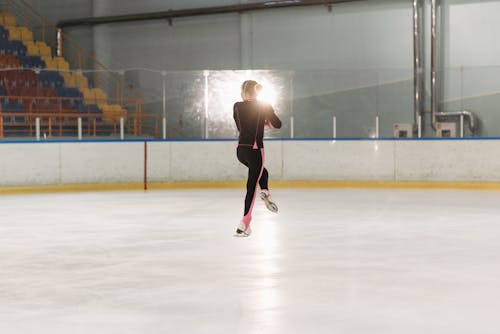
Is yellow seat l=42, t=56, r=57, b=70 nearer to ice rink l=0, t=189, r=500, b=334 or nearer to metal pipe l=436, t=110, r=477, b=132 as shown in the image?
metal pipe l=436, t=110, r=477, b=132

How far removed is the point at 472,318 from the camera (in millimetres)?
4418

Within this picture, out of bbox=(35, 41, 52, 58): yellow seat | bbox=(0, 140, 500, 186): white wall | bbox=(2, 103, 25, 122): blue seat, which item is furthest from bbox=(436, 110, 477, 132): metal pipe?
bbox=(35, 41, 52, 58): yellow seat

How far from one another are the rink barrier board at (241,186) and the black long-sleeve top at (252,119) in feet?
24.0

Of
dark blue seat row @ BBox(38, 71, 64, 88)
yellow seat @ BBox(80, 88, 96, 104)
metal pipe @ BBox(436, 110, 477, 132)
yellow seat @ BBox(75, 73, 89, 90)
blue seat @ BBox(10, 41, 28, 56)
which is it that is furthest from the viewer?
blue seat @ BBox(10, 41, 28, 56)

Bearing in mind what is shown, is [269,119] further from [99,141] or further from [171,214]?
[99,141]

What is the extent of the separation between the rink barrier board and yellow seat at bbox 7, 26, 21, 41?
10740 millimetres

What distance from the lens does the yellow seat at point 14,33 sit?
936 inches

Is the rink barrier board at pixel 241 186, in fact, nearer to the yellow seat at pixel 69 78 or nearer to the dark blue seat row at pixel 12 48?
the yellow seat at pixel 69 78

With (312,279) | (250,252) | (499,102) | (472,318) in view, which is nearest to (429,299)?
(472,318)

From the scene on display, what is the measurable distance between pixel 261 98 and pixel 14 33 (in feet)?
37.4

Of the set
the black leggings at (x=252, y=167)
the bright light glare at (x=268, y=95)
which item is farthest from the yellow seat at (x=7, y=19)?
the black leggings at (x=252, y=167)

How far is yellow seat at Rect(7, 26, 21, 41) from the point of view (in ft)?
78.0

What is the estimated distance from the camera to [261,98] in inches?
619

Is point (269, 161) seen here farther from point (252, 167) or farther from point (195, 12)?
point (195, 12)
